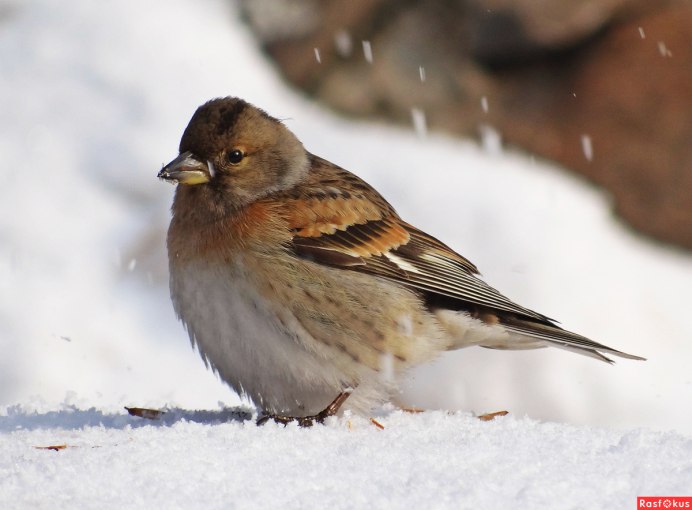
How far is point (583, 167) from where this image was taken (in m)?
8.74

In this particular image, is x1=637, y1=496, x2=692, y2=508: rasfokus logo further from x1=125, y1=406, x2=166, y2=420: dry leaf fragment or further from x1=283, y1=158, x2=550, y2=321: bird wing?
x1=125, y1=406, x2=166, y2=420: dry leaf fragment

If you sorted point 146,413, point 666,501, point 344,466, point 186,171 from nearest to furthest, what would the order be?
point 666,501 → point 344,466 → point 146,413 → point 186,171

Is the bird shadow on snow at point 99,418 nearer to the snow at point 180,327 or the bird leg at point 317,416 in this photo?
the snow at point 180,327

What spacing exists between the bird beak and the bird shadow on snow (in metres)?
0.92

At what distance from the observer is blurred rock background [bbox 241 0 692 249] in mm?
8648

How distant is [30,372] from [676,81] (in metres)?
5.96

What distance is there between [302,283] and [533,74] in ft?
19.2

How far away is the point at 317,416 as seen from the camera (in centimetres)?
371

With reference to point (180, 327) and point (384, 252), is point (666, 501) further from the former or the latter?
point (180, 327)

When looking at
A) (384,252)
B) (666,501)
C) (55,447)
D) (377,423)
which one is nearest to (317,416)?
(377,423)

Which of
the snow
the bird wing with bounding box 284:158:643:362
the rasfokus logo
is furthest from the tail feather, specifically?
the rasfokus logo

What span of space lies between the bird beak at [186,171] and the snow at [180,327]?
922 mm

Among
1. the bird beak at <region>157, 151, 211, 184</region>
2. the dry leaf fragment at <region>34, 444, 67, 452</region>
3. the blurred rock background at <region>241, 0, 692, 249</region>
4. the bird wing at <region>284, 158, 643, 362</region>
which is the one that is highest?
the blurred rock background at <region>241, 0, 692, 249</region>

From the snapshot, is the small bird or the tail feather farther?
the tail feather
